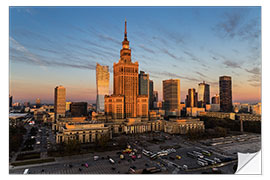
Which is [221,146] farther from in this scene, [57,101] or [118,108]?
[57,101]

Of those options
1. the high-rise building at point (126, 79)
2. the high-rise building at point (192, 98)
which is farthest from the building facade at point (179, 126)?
the high-rise building at point (192, 98)

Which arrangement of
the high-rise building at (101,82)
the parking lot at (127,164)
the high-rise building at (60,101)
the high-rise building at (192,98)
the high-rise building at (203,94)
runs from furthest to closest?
the high-rise building at (203,94), the high-rise building at (192,98), the high-rise building at (101,82), the high-rise building at (60,101), the parking lot at (127,164)

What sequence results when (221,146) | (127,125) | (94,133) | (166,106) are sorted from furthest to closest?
(166,106) → (127,125) → (94,133) → (221,146)

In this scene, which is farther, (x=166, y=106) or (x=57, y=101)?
(x=166, y=106)

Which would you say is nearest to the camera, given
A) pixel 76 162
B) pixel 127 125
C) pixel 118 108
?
pixel 76 162

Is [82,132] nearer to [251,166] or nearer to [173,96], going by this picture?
[251,166]

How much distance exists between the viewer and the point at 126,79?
65.0m

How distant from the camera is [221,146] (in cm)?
4034

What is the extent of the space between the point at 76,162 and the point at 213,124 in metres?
54.4

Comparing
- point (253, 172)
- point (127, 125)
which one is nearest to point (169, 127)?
point (127, 125)

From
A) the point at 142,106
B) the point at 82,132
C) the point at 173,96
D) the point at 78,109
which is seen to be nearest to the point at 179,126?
the point at 142,106

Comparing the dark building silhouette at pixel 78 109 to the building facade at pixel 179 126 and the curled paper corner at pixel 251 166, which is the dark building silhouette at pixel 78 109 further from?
the curled paper corner at pixel 251 166

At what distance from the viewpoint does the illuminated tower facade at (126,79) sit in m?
64.2
